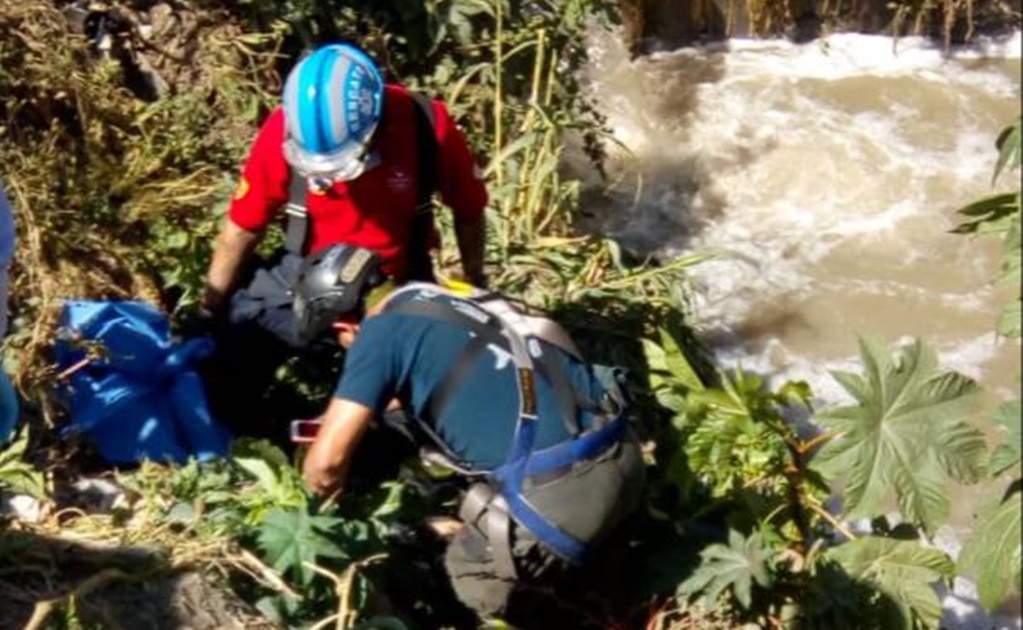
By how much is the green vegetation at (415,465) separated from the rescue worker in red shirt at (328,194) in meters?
0.52

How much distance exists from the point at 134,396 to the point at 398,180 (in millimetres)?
987

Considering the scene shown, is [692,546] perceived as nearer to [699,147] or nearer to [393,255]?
[393,255]

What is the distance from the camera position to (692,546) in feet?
16.0

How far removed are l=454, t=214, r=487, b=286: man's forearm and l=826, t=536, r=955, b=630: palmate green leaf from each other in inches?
54.2

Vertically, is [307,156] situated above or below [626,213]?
above

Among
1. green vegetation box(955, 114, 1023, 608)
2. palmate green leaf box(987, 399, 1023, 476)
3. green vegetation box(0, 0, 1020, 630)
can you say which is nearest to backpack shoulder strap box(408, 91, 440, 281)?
green vegetation box(0, 0, 1020, 630)

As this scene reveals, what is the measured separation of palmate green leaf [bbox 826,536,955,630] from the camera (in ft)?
15.7

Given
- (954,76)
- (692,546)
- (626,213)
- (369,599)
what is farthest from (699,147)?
(369,599)

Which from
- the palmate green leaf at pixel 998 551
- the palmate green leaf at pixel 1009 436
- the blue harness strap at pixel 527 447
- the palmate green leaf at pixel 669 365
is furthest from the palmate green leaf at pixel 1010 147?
the palmate green leaf at pixel 669 365

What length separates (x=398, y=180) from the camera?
5016 millimetres

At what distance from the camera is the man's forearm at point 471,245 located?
538cm

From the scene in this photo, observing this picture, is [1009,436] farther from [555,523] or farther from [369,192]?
[369,192]

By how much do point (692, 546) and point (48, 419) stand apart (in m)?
1.84

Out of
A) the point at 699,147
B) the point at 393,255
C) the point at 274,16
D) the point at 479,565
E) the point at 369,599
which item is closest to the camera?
the point at 369,599
